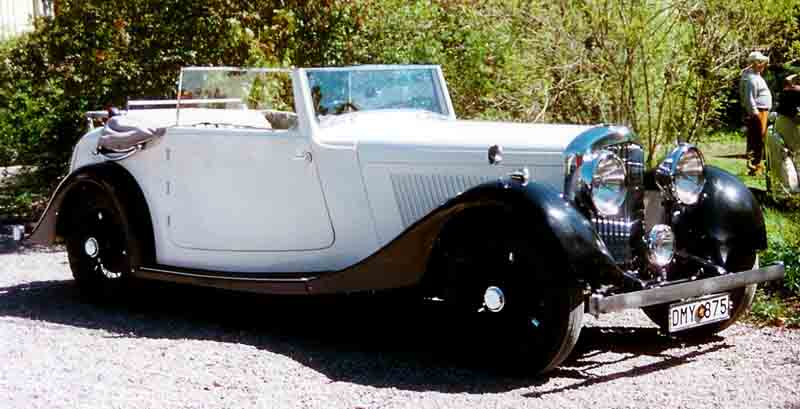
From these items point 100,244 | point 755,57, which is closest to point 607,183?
point 100,244

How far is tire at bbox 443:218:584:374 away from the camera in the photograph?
503 cm

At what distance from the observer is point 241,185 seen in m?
6.39

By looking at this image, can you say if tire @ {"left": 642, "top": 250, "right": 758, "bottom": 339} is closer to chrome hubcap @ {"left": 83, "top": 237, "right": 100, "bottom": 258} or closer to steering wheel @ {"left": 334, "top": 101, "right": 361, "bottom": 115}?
steering wheel @ {"left": 334, "top": 101, "right": 361, "bottom": 115}

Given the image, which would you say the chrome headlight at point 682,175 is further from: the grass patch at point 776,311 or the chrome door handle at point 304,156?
the chrome door handle at point 304,156

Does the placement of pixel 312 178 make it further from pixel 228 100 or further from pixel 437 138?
pixel 228 100

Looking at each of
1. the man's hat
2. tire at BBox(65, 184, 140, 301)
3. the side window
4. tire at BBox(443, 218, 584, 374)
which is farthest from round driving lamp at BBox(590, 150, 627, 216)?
the man's hat

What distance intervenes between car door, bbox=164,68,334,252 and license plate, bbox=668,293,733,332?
6.35 ft

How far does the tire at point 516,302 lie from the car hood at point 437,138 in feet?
1.58

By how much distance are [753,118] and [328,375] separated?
8.20m

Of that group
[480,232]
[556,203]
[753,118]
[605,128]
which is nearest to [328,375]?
[480,232]

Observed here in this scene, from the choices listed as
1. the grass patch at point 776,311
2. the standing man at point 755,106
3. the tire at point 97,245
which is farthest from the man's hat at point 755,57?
the tire at point 97,245

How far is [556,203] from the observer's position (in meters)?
5.02

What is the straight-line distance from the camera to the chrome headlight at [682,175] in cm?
564

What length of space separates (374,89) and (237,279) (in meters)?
1.40
